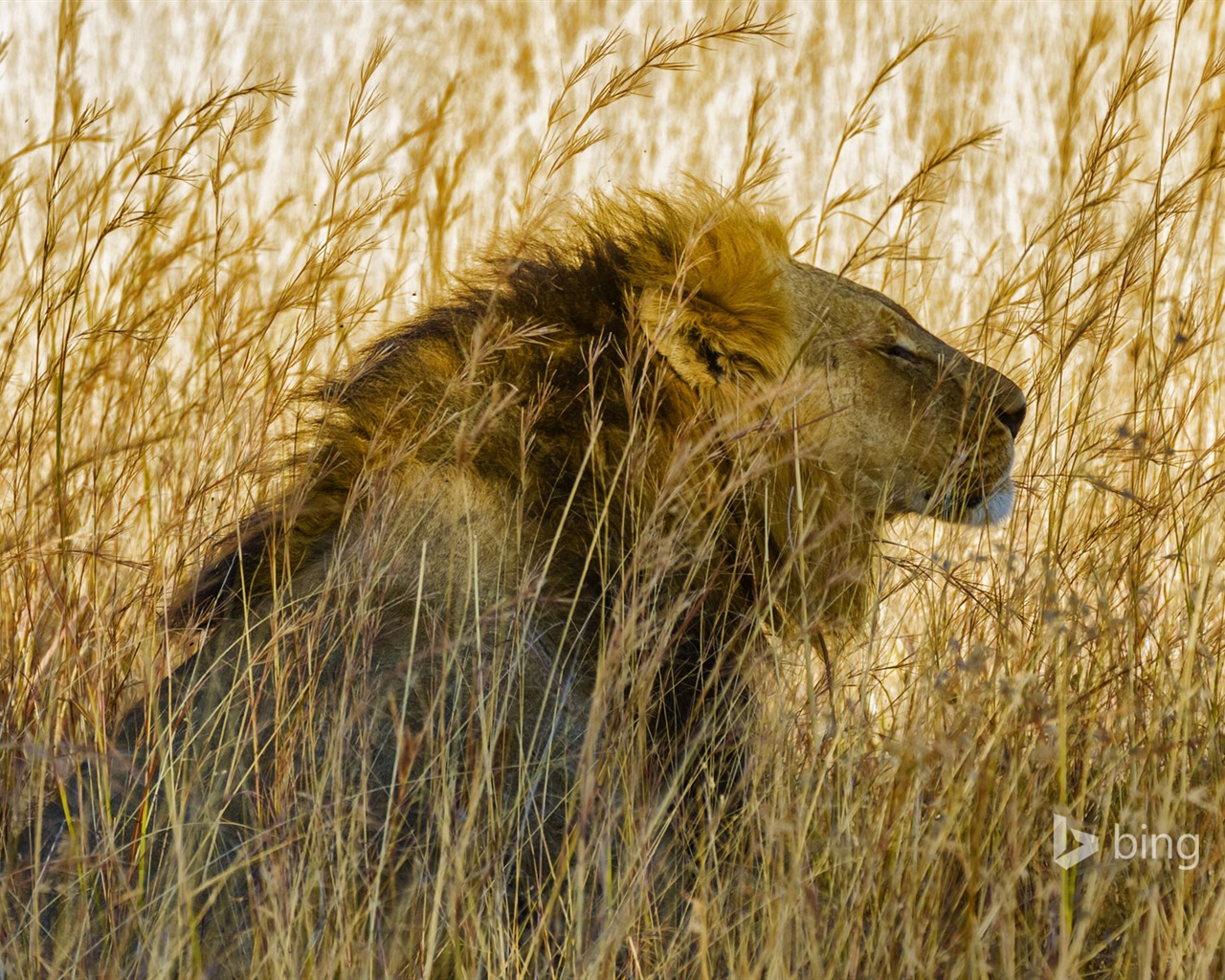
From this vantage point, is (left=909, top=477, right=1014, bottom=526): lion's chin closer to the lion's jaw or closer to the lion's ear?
the lion's jaw

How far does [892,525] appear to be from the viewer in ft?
11.9

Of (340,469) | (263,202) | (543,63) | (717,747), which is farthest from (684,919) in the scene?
(543,63)

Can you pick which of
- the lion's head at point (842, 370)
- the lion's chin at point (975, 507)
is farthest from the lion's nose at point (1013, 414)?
the lion's chin at point (975, 507)

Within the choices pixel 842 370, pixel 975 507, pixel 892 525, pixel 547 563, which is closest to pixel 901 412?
pixel 842 370

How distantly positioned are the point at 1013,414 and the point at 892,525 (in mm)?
446

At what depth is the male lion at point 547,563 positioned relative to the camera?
2.21 metres

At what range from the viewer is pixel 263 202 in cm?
593

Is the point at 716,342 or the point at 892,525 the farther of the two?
the point at 892,525

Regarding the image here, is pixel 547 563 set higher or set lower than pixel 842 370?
lower

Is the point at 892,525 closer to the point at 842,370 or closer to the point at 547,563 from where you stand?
the point at 842,370

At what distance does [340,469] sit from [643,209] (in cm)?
90

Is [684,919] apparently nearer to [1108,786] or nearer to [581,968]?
[581,968]

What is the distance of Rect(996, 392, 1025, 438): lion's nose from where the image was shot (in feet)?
10.7

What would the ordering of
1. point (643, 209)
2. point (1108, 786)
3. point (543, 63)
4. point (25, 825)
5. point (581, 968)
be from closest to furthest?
1. point (581, 968)
2. point (1108, 786)
3. point (25, 825)
4. point (643, 209)
5. point (543, 63)
